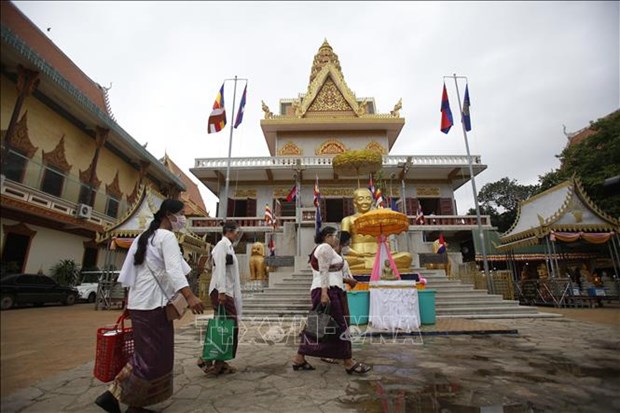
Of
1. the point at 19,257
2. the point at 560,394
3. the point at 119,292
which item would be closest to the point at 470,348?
the point at 560,394

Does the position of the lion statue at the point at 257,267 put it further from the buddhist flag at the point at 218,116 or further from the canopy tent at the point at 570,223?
the canopy tent at the point at 570,223

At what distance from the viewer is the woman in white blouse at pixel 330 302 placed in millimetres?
2807

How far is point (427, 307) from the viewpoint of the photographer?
533 centimetres

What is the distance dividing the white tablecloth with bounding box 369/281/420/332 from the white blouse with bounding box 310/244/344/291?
2061mm

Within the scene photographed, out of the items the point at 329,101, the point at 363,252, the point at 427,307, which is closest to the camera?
the point at 427,307

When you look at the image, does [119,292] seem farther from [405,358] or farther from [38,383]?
[405,358]

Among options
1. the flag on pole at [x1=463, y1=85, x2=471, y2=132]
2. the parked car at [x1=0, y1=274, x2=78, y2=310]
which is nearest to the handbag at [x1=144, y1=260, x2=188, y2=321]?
the parked car at [x1=0, y1=274, x2=78, y2=310]

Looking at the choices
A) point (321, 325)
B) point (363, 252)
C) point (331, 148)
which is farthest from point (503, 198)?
point (321, 325)

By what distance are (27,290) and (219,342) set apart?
1.62 m

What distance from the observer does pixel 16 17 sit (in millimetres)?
1289

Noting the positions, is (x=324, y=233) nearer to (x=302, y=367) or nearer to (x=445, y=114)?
(x=302, y=367)

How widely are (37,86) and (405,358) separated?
12.0ft

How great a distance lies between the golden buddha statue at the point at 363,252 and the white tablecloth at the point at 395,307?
255 centimetres

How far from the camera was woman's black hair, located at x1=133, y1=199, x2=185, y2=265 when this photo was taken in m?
2.03
